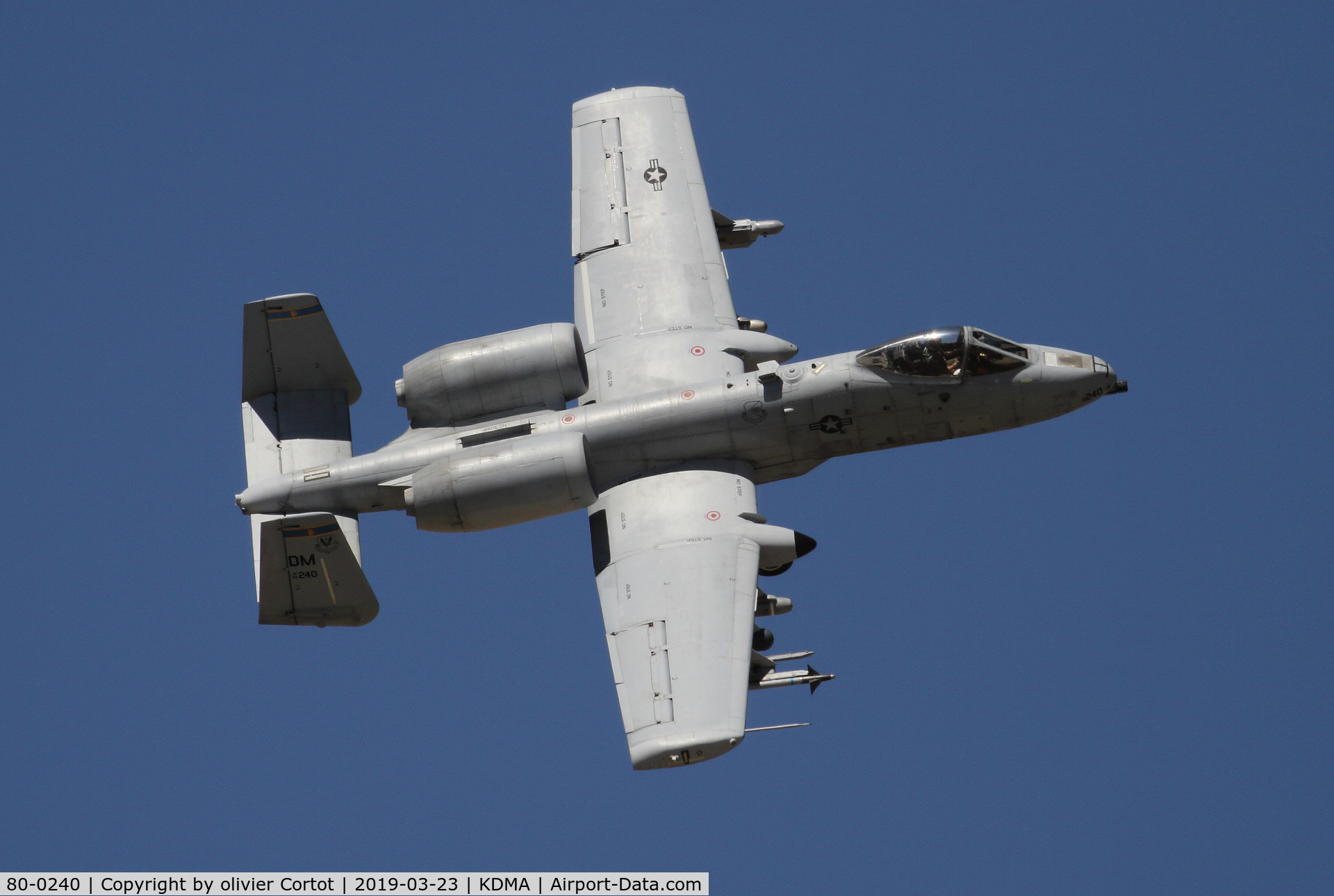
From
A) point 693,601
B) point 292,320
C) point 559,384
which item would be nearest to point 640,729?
point 693,601

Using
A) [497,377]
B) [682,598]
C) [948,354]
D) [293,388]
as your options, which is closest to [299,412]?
[293,388]

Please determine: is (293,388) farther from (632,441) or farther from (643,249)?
(643,249)

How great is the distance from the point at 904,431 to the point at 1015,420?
1.78 m

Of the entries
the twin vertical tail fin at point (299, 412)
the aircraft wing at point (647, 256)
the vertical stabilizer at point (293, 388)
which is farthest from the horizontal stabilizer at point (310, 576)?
the aircraft wing at point (647, 256)

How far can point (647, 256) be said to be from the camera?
1387 inches

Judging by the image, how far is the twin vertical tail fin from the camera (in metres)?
32.0

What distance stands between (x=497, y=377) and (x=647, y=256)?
391 cm

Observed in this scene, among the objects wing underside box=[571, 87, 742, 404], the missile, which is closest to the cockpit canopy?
wing underside box=[571, 87, 742, 404]

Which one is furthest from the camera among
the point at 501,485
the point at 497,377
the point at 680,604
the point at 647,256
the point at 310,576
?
the point at 647,256

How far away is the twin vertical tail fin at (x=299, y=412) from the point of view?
105ft

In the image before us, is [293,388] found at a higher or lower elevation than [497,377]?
higher

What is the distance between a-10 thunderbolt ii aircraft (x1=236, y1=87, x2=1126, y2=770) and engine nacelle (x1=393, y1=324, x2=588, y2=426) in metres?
0.03

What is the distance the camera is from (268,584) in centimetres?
3161

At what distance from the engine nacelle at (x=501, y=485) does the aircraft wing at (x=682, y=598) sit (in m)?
1.04
